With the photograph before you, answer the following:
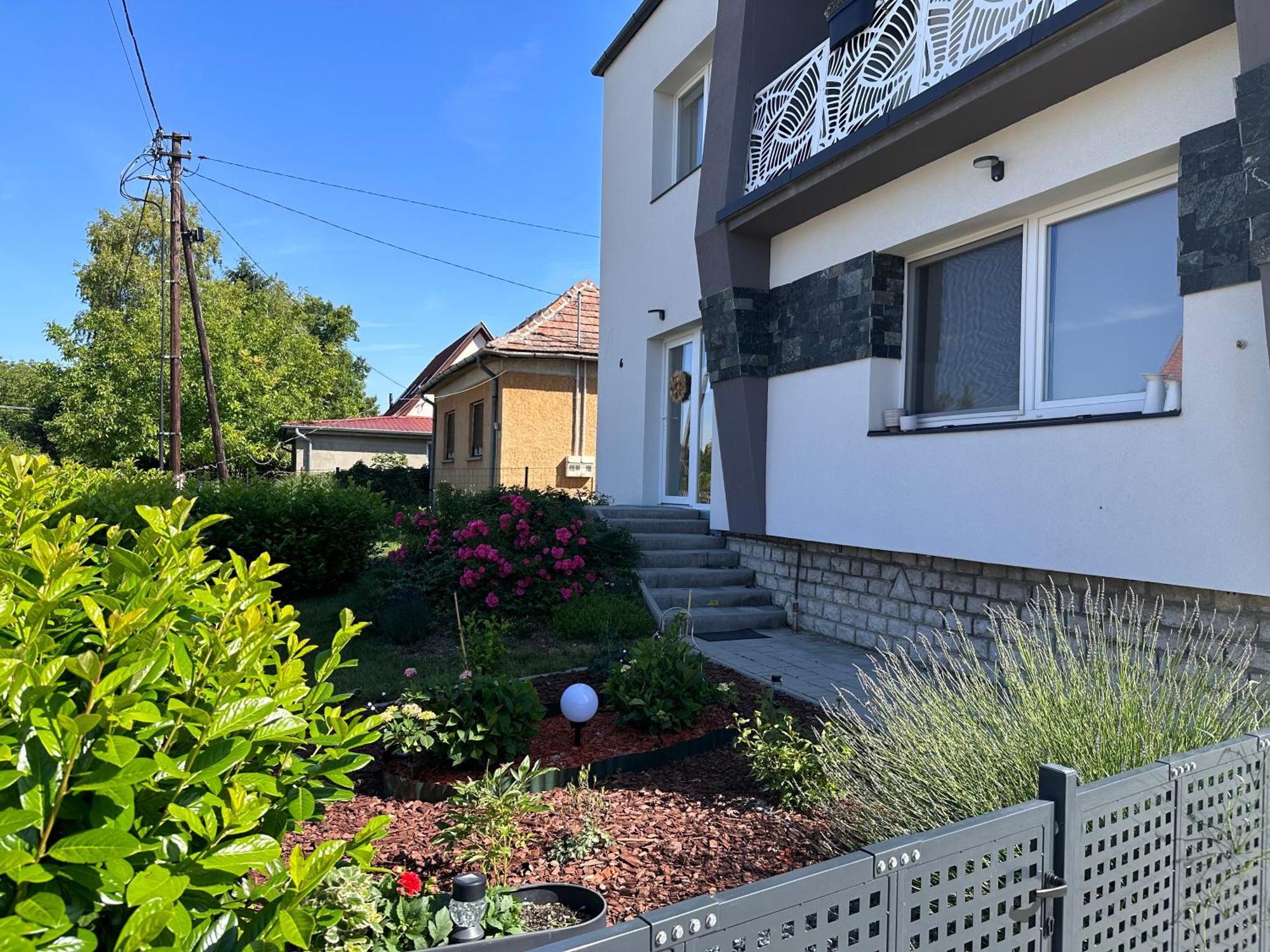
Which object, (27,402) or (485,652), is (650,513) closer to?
(485,652)

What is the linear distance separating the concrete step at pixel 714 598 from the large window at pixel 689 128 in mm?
5461

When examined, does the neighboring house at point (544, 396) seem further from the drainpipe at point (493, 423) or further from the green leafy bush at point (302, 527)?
the green leafy bush at point (302, 527)

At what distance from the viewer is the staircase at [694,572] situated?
8008mm

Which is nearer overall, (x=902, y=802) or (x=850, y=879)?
(x=850, y=879)

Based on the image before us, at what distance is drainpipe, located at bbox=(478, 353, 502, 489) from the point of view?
1620 cm

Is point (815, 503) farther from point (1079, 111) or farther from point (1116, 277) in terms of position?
point (1079, 111)

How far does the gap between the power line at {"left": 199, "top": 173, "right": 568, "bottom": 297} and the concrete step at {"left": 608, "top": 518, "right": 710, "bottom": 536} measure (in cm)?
960

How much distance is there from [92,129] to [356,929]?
110ft

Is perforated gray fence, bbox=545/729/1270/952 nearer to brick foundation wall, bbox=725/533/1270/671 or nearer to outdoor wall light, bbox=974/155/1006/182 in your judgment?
brick foundation wall, bbox=725/533/1270/671

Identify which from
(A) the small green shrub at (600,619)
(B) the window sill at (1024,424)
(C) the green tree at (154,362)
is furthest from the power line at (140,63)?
(B) the window sill at (1024,424)

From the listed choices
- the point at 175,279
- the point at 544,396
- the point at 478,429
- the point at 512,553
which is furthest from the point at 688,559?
the point at 175,279

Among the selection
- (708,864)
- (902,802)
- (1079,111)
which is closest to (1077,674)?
(902,802)

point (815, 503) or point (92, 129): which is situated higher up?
point (92, 129)

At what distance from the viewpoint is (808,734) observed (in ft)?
15.3
